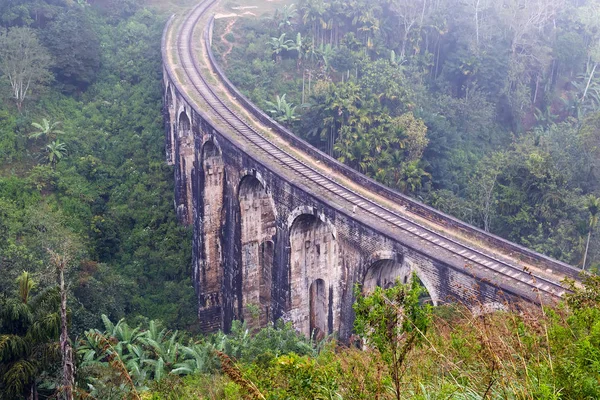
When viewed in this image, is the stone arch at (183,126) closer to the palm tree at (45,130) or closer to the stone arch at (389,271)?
the palm tree at (45,130)

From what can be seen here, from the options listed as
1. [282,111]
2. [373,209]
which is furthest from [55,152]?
[373,209]

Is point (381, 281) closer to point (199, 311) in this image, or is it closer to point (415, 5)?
point (199, 311)

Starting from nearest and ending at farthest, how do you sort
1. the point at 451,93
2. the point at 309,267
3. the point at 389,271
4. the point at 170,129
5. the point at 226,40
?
the point at 389,271 < the point at 309,267 < the point at 170,129 < the point at 451,93 < the point at 226,40

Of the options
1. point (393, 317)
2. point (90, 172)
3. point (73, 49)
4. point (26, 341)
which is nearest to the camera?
point (393, 317)

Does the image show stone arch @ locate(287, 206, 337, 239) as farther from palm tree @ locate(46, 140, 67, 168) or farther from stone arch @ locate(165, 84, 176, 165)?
palm tree @ locate(46, 140, 67, 168)

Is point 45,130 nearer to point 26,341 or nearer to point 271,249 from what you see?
point 271,249

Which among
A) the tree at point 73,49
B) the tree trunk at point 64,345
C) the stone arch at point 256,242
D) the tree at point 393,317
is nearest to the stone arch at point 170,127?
the tree at point 73,49

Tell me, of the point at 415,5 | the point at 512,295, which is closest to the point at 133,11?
the point at 415,5
